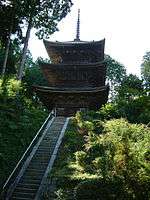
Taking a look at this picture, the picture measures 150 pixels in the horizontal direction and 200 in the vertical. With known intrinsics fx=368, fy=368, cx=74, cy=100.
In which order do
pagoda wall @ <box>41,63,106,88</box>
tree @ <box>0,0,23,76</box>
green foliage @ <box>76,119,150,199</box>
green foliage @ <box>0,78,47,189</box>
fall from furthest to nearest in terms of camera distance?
1. pagoda wall @ <box>41,63,106,88</box>
2. tree @ <box>0,0,23,76</box>
3. green foliage @ <box>0,78,47,189</box>
4. green foliage @ <box>76,119,150,199</box>

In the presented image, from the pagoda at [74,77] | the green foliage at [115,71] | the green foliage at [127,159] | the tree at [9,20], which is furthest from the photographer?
the green foliage at [115,71]

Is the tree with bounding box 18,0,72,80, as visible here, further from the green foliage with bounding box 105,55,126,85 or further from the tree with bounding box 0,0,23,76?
the green foliage with bounding box 105,55,126,85

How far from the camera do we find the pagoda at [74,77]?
109 feet

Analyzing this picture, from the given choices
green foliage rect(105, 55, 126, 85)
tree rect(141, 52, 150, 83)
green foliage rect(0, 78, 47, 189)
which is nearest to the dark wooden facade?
green foliage rect(0, 78, 47, 189)

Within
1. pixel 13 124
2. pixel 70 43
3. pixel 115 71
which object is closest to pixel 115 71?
pixel 115 71

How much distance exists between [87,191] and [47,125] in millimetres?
14021

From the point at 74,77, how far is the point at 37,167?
18861 mm

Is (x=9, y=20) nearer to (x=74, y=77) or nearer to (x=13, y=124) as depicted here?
(x=74, y=77)

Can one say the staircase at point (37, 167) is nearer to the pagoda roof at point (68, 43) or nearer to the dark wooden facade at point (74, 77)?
the dark wooden facade at point (74, 77)

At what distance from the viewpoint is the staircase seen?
601 inches

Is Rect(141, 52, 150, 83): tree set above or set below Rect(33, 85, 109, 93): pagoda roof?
above

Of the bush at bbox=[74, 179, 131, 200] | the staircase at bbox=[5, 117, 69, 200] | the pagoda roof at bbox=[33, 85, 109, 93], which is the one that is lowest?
the staircase at bbox=[5, 117, 69, 200]

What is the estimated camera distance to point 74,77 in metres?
35.8

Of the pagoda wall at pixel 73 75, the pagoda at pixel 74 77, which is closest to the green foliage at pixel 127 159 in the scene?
the pagoda at pixel 74 77
